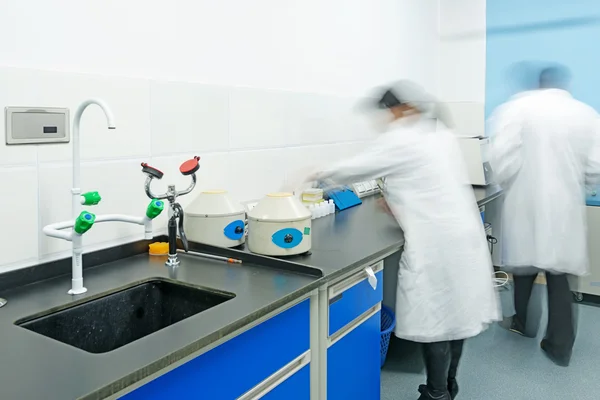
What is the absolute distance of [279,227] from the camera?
1820 mm

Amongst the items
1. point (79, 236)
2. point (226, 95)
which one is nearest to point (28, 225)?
point (79, 236)

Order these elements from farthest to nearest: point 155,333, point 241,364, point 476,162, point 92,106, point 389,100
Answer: point 476,162
point 389,100
point 92,106
point 241,364
point 155,333

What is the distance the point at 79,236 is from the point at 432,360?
1.55m

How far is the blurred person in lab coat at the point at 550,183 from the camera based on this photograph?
9.90 ft

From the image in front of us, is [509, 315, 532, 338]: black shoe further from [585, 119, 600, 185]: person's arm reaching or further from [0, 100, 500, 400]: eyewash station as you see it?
[0, 100, 500, 400]: eyewash station

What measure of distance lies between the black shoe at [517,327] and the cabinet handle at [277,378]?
2158 millimetres

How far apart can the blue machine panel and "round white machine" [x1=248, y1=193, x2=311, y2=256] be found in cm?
22

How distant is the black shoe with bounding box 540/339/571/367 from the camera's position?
2.94 m

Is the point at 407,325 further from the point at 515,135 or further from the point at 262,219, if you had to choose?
the point at 515,135

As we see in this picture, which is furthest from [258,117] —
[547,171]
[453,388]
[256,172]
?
[547,171]

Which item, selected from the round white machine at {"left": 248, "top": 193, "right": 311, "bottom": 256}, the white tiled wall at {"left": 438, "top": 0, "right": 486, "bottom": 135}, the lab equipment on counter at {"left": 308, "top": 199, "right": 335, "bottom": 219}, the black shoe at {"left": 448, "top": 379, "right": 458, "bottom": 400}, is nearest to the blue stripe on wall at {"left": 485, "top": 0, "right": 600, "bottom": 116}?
the white tiled wall at {"left": 438, "top": 0, "right": 486, "bottom": 135}

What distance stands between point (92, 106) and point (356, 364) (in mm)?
1275

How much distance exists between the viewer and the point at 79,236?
1438mm

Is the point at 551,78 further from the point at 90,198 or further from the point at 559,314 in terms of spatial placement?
the point at 90,198
